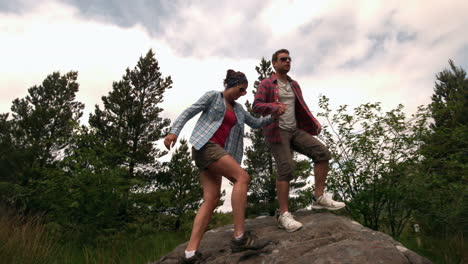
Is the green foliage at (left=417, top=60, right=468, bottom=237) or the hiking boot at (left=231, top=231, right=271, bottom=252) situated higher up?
the green foliage at (left=417, top=60, right=468, bottom=237)

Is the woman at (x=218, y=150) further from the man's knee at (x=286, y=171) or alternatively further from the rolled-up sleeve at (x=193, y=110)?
the man's knee at (x=286, y=171)

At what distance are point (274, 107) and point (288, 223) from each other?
4.07 feet

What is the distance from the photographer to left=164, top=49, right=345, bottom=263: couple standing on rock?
2.87 metres

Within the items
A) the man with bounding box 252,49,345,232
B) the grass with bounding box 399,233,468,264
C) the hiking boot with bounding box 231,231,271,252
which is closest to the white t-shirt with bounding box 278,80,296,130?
the man with bounding box 252,49,345,232

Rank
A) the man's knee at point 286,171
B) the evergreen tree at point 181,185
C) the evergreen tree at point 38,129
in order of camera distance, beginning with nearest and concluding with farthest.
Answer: the man's knee at point 286,171, the evergreen tree at point 181,185, the evergreen tree at point 38,129

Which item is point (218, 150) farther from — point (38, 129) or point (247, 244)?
point (38, 129)

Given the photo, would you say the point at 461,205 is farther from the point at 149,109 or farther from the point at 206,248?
the point at 149,109

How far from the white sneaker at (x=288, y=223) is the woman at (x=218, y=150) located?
0.35m

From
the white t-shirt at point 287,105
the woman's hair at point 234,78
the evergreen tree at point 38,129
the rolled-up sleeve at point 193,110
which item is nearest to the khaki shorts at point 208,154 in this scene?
the rolled-up sleeve at point 193,110

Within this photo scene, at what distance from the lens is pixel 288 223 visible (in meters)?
3.14

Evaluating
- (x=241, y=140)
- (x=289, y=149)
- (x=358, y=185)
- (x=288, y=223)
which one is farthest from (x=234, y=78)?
(x=358, y=185)

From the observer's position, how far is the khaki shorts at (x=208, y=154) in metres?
2.91

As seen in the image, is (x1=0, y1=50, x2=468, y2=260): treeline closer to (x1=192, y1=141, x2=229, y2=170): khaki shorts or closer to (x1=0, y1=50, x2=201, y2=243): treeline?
(x1=0, y1=50, x2=201, y2=243): treeline

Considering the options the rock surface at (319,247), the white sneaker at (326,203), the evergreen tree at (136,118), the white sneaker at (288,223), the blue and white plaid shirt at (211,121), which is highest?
the evergreen tree at (136,118)
